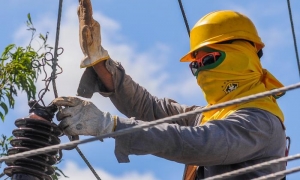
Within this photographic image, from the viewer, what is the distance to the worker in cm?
519

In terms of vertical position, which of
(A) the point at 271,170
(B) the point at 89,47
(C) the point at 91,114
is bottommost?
(A) the point at 271,170

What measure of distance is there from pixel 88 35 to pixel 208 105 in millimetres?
751

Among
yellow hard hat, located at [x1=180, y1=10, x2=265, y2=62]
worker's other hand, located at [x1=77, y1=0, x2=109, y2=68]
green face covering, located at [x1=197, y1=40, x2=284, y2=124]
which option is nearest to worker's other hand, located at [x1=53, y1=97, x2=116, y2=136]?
worker's other hand, located at [x1=77, y1=0, x2=109, y2=68]

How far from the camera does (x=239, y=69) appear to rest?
5.88 metres

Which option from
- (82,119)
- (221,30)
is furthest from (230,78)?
(82,119)

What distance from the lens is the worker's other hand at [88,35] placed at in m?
5.86

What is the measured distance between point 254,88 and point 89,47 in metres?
0.88

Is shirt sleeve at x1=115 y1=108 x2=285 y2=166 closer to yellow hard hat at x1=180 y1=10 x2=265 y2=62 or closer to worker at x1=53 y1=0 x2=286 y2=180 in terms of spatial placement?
worker at x1=53 y1=0 x2=286 y2=180

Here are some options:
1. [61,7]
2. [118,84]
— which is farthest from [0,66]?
[61,7]

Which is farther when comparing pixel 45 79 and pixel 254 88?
pixel 254 88

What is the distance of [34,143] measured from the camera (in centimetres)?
512

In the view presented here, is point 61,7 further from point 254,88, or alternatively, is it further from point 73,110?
point 254,88

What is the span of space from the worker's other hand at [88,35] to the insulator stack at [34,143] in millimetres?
750

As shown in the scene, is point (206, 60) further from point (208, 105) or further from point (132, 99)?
point (132, 99)
